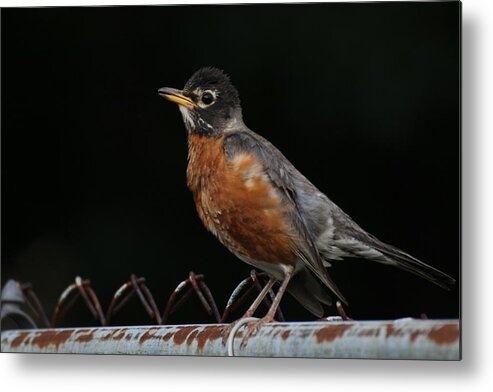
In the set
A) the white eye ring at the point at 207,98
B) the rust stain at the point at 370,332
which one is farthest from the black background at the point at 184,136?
the rust stain at the point at 370,332

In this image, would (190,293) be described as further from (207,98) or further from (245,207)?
(207,98)

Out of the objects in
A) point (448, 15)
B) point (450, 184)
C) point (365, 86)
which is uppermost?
point (448, 15)

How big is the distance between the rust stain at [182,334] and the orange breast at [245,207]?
0.38 meters

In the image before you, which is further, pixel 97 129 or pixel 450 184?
pixel 97 129

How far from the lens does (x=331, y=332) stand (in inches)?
143

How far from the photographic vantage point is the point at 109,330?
4137mm

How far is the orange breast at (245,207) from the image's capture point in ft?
12.6

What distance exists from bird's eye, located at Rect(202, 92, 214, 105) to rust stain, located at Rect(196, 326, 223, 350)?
918 millimetres

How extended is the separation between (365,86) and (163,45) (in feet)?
2.92

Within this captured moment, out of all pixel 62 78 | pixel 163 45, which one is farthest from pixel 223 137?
pixel 62 78

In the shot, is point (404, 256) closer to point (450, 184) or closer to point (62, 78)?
point (450, 184)

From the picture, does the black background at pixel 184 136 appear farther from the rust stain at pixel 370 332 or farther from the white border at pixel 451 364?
the rust stain at pixel 370 332

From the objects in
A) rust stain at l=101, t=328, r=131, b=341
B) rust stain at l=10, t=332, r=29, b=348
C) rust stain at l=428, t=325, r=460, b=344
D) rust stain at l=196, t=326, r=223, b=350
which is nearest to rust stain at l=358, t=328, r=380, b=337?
rust stain at l=428, t=325, r=460, b=344

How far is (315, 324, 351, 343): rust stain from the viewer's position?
143 inches
